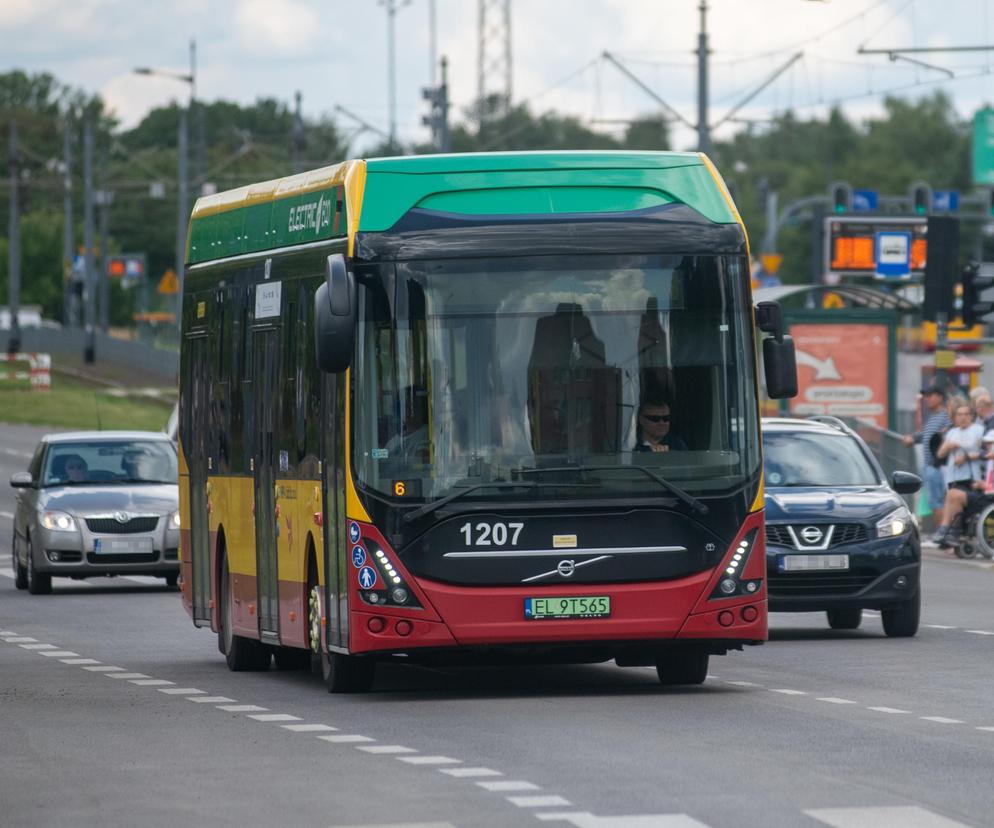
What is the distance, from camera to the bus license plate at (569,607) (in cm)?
1467

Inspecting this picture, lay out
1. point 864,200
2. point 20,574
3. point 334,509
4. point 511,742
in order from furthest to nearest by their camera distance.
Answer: point 864,200 < point 20,574 < point 334,509 < point 511,742

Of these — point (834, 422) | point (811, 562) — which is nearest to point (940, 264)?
point (834, 422)

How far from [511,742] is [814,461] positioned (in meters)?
9.42

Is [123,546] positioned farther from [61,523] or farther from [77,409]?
[77,409]

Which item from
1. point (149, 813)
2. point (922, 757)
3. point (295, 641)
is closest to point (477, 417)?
point (295, 641)

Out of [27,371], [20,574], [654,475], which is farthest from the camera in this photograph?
[27,371]

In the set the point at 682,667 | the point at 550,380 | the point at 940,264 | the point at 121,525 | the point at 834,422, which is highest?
the point at 940,264

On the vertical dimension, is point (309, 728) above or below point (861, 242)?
below

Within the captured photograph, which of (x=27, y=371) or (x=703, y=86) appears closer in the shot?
(x=703, y=86)

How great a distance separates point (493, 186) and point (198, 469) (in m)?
4.65

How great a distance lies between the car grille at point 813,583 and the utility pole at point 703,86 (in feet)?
75.0

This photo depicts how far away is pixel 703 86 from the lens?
4312 cm

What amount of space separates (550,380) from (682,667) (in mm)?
2155

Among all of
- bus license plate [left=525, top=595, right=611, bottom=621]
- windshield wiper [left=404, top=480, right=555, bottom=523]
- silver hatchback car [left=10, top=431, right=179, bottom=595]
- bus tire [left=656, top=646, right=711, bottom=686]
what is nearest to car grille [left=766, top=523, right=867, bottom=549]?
bus tire [left=656, top=646, right=711, bottom=686]
